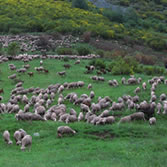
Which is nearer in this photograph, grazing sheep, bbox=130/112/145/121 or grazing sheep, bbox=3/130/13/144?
grazing sheep, bbox=3/130/13/144

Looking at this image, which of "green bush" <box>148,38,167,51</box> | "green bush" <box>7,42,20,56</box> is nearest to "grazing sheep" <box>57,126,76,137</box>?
"green bush" <box>7,42,20,56</box>

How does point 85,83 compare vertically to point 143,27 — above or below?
above

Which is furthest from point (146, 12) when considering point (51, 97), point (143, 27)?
point (51, 97)

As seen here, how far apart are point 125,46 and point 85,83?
98.1ft

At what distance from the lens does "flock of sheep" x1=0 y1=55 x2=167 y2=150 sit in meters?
14.8

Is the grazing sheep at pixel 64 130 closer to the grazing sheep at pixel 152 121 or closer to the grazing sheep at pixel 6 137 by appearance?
the grazing sheep at pixel 6 137

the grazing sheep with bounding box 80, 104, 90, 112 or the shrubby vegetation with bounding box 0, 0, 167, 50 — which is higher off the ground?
the grazing sheep with bounding box 80, 104, 90, 112

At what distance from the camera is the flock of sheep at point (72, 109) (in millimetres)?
14750

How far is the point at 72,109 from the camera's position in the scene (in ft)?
54.2

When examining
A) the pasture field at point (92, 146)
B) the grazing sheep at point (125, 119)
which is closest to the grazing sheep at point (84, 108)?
A: the pasture field at point (92, 146)

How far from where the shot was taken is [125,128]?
541 inches

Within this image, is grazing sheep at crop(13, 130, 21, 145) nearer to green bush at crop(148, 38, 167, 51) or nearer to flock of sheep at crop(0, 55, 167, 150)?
flock of sheep at crop(0, 55, 167, 150)

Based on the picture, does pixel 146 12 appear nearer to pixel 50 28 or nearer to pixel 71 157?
pixel 50 28

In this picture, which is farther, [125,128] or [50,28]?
[50,28]
